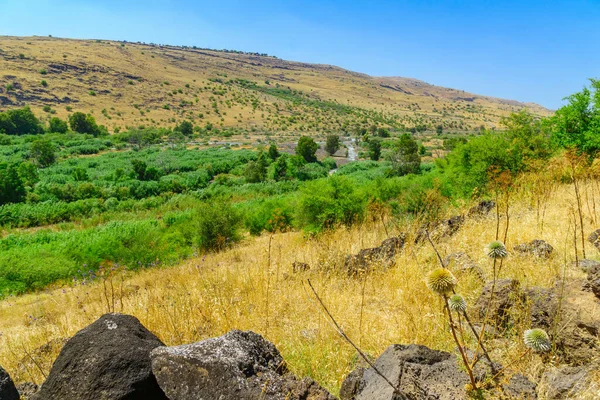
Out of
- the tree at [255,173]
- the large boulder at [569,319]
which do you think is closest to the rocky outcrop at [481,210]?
the large boulder at [569,319]

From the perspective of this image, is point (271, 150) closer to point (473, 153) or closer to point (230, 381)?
point (473, 153)

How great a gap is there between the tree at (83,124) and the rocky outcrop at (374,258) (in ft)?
246

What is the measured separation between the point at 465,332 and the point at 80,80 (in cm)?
11489

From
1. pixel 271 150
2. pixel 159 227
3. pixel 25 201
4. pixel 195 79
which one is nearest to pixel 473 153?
pixel 159 227

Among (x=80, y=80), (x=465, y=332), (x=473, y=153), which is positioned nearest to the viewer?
(x=465, y=332)

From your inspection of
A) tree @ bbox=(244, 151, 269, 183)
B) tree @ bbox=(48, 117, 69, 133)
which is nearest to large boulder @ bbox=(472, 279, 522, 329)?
tree @ bbox=(244, 151, 269, 183)

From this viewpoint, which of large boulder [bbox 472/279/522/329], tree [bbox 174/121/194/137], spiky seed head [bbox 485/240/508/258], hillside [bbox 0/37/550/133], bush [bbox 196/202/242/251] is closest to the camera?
spiky seed head [bbox 485/240/508/258]

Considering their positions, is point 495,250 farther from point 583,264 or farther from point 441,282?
point 583,264

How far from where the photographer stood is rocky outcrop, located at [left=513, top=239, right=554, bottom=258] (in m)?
4.39

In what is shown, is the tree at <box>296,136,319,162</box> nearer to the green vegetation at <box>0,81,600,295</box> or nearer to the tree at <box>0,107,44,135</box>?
the green vegetation at <box>0,81,600,295</box>

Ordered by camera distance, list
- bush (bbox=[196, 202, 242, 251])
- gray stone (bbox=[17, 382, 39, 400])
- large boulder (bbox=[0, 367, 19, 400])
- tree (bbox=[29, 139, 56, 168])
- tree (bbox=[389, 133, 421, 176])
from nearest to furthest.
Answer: large boulder (bbox=[0, 367, 19, 400]) → gray stone (bbox=[17, 382, 39, 400]) → bush (bbox=[196, 202, 242, 251]) → tree (bbox=[389, 133, 421, 176]) → tree (bbox=[29, 139, 56, 168])

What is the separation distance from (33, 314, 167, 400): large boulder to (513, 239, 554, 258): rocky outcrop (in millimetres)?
4323

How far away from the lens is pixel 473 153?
509 inches

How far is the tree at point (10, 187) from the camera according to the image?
26.9 metres
